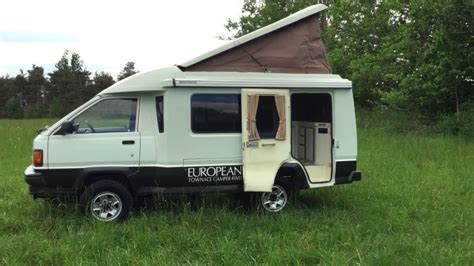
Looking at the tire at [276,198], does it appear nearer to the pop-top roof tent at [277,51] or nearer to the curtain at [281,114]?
the curtain at [281,114]

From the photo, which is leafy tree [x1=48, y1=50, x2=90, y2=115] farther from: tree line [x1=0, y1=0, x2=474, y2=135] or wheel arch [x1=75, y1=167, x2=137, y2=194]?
wheel arch [x1=75, y1=167, x2=137, y2=194]

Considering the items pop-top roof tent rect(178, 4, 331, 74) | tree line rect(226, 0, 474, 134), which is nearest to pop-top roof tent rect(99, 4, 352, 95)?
pop-top roof tent rect(178, 4, 331, 74)

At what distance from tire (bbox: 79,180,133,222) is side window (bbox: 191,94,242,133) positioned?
1.36 m

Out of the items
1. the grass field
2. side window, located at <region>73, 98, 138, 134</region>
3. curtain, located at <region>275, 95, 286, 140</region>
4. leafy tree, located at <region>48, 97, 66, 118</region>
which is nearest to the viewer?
the grass field

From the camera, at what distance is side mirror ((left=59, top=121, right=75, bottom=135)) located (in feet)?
23.7

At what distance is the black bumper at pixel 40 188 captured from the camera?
23.4ft

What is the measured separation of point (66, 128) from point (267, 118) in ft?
9.47

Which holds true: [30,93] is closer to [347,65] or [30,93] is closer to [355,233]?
[347,65]

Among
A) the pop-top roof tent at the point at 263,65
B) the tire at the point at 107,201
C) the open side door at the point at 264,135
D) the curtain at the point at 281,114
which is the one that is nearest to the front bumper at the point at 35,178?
the tire at the point at 107,201

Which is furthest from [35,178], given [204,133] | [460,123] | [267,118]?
[460,123]

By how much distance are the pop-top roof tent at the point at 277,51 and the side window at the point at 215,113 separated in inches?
18.0

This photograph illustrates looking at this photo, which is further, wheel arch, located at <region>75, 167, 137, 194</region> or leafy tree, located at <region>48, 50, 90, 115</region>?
leafy tree, located at <region>48, 50, 90, 115</region>

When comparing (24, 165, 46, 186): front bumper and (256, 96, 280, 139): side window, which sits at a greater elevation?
(256, 96, 280, 139): side window

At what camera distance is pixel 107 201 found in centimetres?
733
